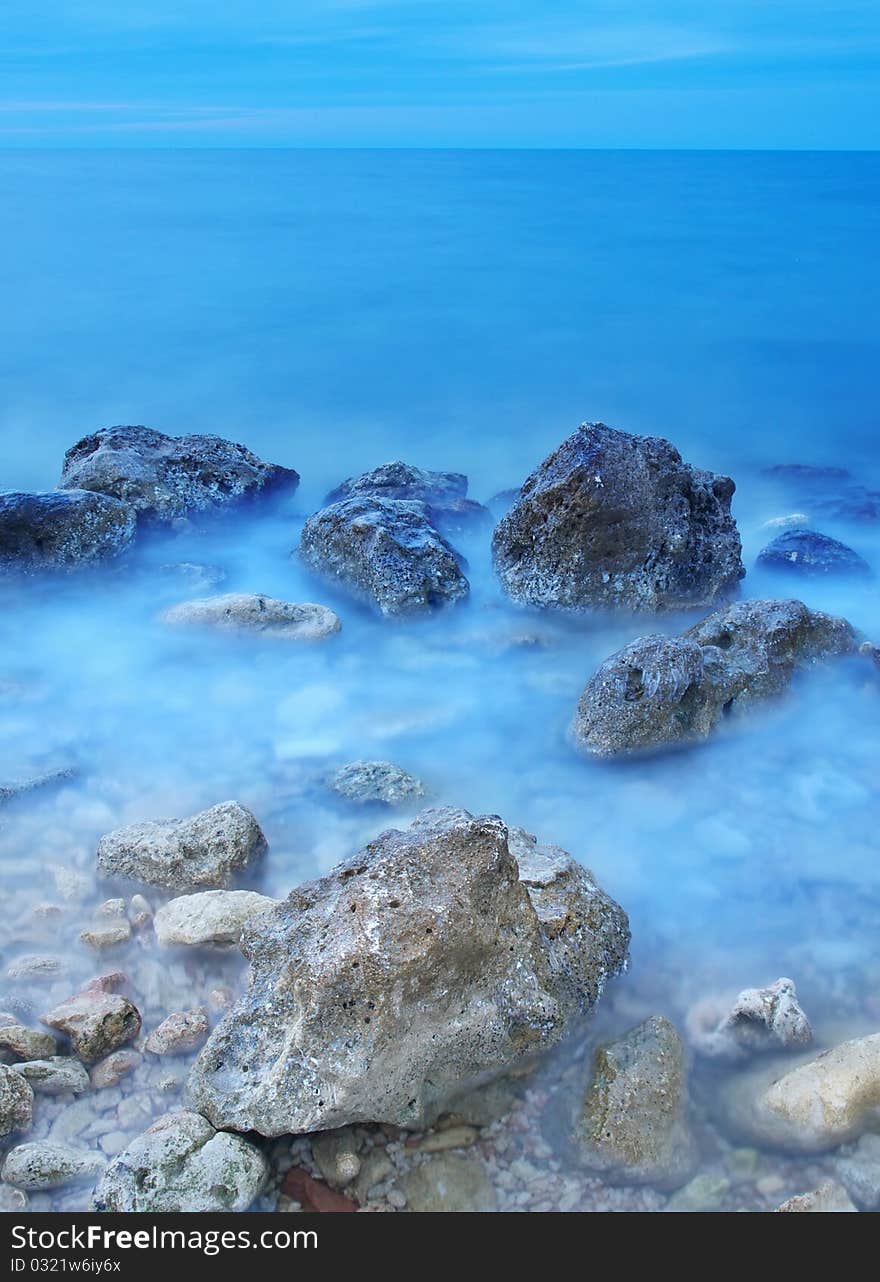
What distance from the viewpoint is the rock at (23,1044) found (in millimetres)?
3438

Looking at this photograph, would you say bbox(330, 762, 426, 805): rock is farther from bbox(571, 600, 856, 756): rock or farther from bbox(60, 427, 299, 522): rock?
bbox(60, 427, 299, 522): rock

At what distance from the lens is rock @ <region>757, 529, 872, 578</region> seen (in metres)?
7.62

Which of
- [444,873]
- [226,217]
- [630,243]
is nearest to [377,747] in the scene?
[444,873]

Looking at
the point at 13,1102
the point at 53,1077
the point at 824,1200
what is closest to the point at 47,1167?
the point at 13,1102

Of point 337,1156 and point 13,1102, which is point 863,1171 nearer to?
point 337,1156

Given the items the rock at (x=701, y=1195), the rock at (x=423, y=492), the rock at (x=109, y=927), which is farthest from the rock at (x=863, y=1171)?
the rock at (x=423, y=492)

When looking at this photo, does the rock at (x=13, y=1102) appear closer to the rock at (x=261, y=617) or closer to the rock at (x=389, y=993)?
the rock at (x=389, y=993)

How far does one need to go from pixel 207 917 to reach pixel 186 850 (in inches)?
16.6

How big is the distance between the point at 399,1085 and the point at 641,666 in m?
2.66

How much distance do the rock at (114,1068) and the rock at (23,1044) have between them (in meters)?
0.18

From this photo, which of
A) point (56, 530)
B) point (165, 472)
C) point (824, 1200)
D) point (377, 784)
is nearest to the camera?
point (824, 1200)

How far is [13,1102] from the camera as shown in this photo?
320cm

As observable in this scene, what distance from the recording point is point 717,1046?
361 cm

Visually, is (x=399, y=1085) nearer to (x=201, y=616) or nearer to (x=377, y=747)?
(x=377, y=747)
